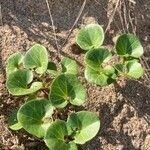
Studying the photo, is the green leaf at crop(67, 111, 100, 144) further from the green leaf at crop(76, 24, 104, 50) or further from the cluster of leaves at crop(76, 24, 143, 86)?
the green leaf at crop(76, 24, 104, 50)

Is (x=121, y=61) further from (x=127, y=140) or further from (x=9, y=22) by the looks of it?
(x=9, y=22)

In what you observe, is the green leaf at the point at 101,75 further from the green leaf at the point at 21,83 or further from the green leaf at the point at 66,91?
the green leaf at the point at 21,83

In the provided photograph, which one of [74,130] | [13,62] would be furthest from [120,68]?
[13,62]

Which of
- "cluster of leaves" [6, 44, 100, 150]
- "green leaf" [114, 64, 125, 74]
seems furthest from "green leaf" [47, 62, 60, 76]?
"green leaf" [114, 64, 125, 74]

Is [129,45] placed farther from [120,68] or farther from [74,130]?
[74,130]

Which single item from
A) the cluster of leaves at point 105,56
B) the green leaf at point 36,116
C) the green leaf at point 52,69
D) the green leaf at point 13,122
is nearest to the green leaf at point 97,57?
the cluster of leaves at point 105,56

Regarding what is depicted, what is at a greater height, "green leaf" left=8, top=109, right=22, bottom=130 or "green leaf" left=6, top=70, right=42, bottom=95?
"green leaf" left=6, top=70, right=42, bottom=95

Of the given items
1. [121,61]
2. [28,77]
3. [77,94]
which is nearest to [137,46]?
[121,61]
